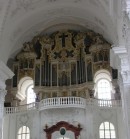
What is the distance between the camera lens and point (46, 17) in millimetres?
18625

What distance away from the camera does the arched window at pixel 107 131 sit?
1852 centimetres

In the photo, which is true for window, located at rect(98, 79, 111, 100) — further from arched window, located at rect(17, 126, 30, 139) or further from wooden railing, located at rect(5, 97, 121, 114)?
arched window, located at rect(17, 126, 30, 139)

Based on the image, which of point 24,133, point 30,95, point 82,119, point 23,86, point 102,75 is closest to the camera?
point 82,119

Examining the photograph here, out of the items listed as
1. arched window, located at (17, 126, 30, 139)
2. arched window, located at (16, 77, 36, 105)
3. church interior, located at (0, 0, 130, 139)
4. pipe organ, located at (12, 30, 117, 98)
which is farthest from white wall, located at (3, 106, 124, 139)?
arched window, located at (16, 77, 36, 105)

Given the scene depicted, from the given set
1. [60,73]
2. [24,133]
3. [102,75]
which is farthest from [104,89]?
[24,133]

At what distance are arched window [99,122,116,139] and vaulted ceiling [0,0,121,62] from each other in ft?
17.0

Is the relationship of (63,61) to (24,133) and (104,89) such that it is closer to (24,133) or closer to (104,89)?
(104,89)

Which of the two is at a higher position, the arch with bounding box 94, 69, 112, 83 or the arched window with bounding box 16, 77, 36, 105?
the arch with bounding box 94, 69, 112, 83

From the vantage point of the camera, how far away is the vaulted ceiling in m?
15.4

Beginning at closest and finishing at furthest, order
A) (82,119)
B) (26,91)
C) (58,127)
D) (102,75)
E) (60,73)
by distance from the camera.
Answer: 1. (58,127)
2. (82,119)
3. (60,73)
4. (102,75)
5. (26,91)

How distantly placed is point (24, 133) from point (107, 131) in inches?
205

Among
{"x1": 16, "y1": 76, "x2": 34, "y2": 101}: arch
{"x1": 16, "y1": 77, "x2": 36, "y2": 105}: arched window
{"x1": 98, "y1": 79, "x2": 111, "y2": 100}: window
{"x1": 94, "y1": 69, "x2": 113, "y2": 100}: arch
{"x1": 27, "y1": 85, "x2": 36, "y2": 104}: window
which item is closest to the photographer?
{"x1": 94, "y1": 69, "x2": 113, "y2": 100}: arch

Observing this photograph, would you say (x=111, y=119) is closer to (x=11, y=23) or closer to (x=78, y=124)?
(x=78, y=124)

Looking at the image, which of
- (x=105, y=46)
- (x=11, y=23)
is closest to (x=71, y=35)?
(x=105, y=46)
